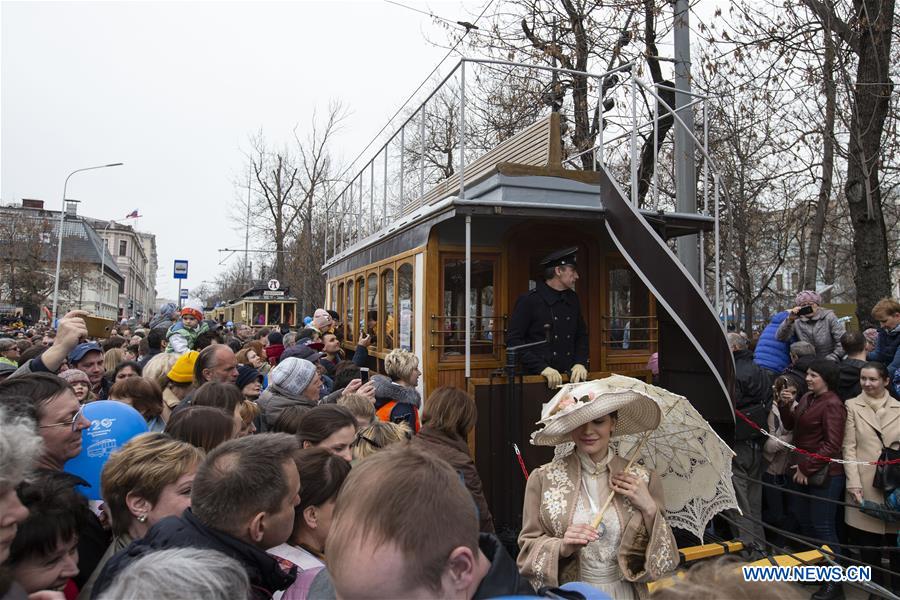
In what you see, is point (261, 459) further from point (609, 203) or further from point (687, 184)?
point (687, 184)

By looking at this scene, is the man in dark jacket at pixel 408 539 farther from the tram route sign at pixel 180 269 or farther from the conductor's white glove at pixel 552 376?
the tram route sign at pixel 180 269

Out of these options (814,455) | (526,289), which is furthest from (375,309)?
(814,455)

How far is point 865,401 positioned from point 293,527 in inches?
200

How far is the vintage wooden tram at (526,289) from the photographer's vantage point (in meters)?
5.67

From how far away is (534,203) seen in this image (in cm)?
624

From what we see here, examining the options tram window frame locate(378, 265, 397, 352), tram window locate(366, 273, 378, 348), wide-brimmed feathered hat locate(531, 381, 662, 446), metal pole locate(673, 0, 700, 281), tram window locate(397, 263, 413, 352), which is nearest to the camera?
wide-brimmed feathered hat locate(531, 381, 662, 446)

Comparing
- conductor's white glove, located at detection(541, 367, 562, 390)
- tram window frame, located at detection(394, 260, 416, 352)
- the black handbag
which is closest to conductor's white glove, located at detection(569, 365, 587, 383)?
conductor's white glove, located at detection(541, 367, 562, 390)

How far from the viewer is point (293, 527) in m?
2.35

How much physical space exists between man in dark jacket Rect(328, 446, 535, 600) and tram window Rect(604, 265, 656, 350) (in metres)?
6.15

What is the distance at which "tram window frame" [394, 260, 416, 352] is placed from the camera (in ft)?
22.9

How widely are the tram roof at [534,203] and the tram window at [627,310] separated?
0.72 metres

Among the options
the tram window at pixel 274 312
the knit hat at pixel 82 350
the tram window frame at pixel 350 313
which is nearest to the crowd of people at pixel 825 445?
the knit hat at pixel 82 350

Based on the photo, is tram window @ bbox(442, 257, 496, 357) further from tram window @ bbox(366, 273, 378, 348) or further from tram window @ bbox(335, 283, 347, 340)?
tram window @ bbox(335, 283, 347, 340)

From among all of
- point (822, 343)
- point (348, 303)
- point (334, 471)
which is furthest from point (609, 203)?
point (348, 303)
